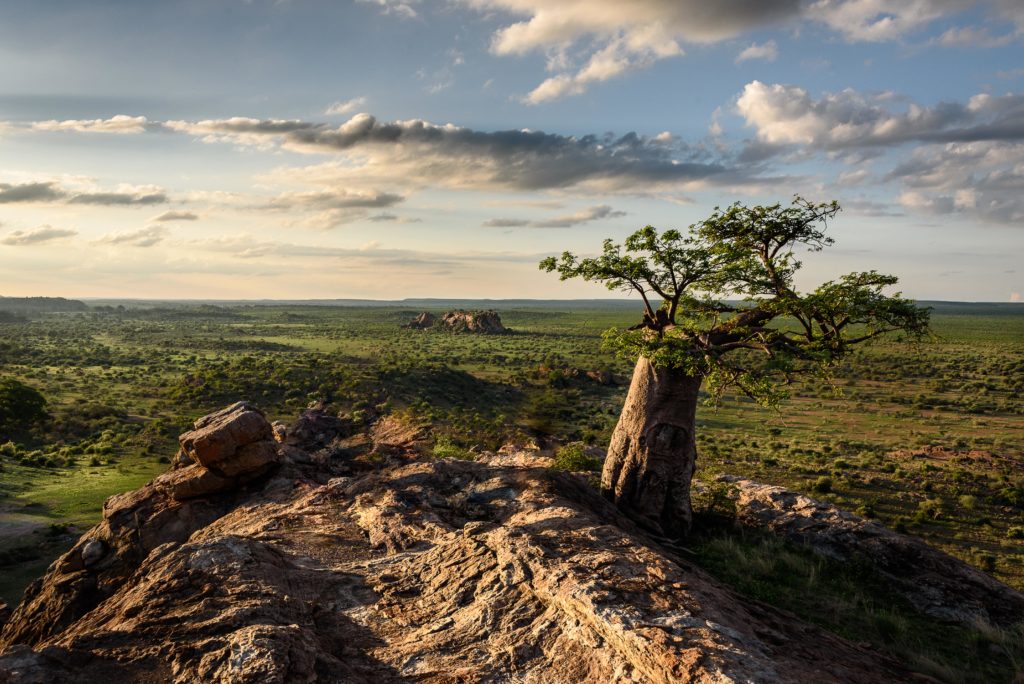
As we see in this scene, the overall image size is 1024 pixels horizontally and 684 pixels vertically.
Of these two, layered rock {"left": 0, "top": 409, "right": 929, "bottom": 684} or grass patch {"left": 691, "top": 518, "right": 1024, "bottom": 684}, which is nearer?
layered rock {"left": 0, "top": 409, "right": 929, "bottom": 684}

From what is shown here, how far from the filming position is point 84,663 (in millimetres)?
6617

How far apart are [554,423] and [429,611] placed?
35381 mm

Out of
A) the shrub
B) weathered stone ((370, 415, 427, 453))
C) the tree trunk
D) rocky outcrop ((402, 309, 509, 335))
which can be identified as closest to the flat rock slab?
the tree trunk

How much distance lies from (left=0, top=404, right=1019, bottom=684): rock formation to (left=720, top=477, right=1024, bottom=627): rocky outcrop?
20.9 ft

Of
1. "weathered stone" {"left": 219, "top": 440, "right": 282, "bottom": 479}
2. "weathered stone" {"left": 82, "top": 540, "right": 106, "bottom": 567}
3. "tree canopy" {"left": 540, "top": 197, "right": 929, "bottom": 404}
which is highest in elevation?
"tree canopy" {"left": 540, "top": 197, "right": 929, "bottom": 404}

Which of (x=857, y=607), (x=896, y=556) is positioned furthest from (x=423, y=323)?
(x=857, y=607)

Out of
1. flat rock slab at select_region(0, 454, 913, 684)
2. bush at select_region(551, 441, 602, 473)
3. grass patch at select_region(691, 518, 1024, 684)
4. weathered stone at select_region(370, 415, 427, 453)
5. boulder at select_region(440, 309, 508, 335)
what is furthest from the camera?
boulder at select_region(440, 309, 508, 335)

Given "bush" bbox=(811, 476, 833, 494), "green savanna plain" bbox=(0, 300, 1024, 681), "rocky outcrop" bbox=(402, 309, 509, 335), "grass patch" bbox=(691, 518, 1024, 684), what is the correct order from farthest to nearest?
1. "rocky outcrop" bbox=(402, 309, 509, 335)
2. "bush" bbox=(811, 476, 833, 494)
3. "green savanna plain" bbox=(0, 300, 1024, 681)
4. "grass patch" bbox=(691, 518, 1024, 684)

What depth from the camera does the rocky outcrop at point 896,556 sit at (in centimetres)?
1282

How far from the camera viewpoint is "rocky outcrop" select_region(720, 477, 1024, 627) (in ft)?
42.1

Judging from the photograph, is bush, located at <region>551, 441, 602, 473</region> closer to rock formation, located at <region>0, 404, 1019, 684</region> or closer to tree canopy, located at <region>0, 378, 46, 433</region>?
rock formation, located at <region>0, 404, 1019, 684</region>

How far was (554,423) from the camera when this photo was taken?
43844 mm

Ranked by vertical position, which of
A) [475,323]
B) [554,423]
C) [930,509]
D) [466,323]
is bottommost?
[554,423]

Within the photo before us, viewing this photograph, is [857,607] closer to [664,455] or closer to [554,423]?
[664,455]
